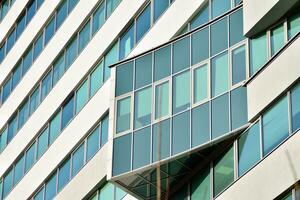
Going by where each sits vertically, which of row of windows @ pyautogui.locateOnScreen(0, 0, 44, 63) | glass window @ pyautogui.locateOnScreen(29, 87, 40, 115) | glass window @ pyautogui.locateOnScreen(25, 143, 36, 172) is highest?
row of windows @ pyautogui.locateOnScreen(0, 0, 44, 63)

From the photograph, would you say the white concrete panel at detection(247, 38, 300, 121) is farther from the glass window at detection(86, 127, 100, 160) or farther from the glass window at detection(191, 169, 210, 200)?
the glass window at detection(86, 127, 100, 160)

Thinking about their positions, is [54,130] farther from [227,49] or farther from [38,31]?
[227,49]

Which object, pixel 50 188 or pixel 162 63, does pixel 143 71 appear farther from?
pixel 50 188

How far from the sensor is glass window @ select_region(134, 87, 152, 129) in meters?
30.2

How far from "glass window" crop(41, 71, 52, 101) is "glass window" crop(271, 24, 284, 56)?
55.6 ft

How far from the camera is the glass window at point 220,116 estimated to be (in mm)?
27766

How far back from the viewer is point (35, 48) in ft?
151

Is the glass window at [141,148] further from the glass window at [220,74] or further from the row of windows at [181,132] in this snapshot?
the glass window at [220,74]

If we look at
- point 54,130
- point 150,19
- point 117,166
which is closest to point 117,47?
point 150,19

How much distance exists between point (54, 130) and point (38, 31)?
7.03 meters

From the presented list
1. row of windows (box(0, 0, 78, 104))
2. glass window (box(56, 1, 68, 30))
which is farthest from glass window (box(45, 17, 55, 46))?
glass window (box(56, 1, 68, 30))

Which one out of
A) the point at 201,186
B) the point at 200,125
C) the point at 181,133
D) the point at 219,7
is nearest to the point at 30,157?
the point at 219,7

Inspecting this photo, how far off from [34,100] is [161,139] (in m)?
15.5

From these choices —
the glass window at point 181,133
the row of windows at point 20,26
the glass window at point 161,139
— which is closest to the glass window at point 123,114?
the glass window at point 161,139
